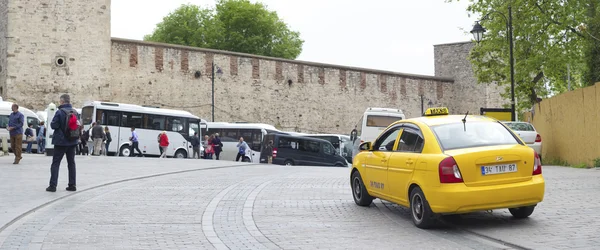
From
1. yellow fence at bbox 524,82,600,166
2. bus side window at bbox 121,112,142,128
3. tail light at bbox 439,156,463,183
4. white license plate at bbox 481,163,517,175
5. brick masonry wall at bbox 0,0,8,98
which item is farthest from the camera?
brick masonry wall at bbox 0,0,8,98

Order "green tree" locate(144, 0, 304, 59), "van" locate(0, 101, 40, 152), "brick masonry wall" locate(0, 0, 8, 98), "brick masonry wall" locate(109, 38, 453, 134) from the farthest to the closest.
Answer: "green tree" locate(144, 0, 304, 59) → "brick masonry wall" locate(109, 38, 453, 134) → "brick masonry wall" locate(0, 0, 8, 98) → "van" locate(0, 101, 40, 152)

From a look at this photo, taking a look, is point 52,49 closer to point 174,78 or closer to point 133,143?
point 174,78

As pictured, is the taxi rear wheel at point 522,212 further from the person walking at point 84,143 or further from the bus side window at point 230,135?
the bus side window at point 230,135

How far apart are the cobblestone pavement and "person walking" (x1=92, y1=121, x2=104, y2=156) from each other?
1677 centimetres

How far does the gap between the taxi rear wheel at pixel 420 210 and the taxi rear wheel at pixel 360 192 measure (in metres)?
1.76

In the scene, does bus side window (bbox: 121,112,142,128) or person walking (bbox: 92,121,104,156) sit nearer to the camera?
person walking (bbox: 92,121,104,156)

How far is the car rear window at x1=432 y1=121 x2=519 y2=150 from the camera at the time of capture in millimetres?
8570

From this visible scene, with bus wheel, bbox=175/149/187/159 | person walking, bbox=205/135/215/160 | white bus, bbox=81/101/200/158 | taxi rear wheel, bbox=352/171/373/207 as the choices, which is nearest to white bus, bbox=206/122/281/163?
person walking, bbox=205/135/215/160

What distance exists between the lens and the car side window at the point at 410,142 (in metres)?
8.83

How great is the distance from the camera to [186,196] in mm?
12078

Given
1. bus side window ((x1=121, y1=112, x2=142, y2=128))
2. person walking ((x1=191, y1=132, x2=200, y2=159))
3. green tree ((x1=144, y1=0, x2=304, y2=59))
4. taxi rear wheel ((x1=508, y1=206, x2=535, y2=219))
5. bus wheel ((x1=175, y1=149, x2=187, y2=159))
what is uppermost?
green tree ((x1=144, y1=0, x2=304, y2=59))

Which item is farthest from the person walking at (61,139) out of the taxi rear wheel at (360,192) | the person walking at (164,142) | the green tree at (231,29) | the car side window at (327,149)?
the green tree at (231,29)

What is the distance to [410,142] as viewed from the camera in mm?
9125

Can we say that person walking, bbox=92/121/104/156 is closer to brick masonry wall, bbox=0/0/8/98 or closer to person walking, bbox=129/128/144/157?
person walking, bbox=129/128/144/157
